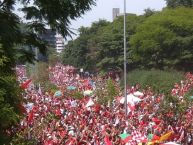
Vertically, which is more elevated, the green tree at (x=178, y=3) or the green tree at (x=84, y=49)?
the green tree at (x=178, y=3)

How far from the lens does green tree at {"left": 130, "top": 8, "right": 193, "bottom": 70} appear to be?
6550cm

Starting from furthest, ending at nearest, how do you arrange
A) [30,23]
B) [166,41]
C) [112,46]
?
[112,46]
[166,41]
[30,23]

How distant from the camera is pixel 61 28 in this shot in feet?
35.1

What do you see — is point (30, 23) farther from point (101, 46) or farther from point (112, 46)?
point (101, 46)

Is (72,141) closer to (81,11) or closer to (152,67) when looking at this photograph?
(81,11)

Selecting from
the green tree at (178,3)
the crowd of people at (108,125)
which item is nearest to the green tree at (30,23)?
the crowd of people at (108,125)

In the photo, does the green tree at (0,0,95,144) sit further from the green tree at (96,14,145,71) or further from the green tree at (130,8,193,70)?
the green tree at (96,14,145,71)

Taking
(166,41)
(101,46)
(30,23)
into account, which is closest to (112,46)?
(101,46)

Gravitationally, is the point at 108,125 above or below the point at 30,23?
below

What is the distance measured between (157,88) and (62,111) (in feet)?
79.6

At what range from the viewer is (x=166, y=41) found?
66.6 m

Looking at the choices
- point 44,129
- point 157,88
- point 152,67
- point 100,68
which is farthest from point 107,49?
point 44,129

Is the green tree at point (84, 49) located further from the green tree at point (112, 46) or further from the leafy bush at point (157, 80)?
the leafy bush at point (157, 80)

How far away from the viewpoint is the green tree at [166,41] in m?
65.5
